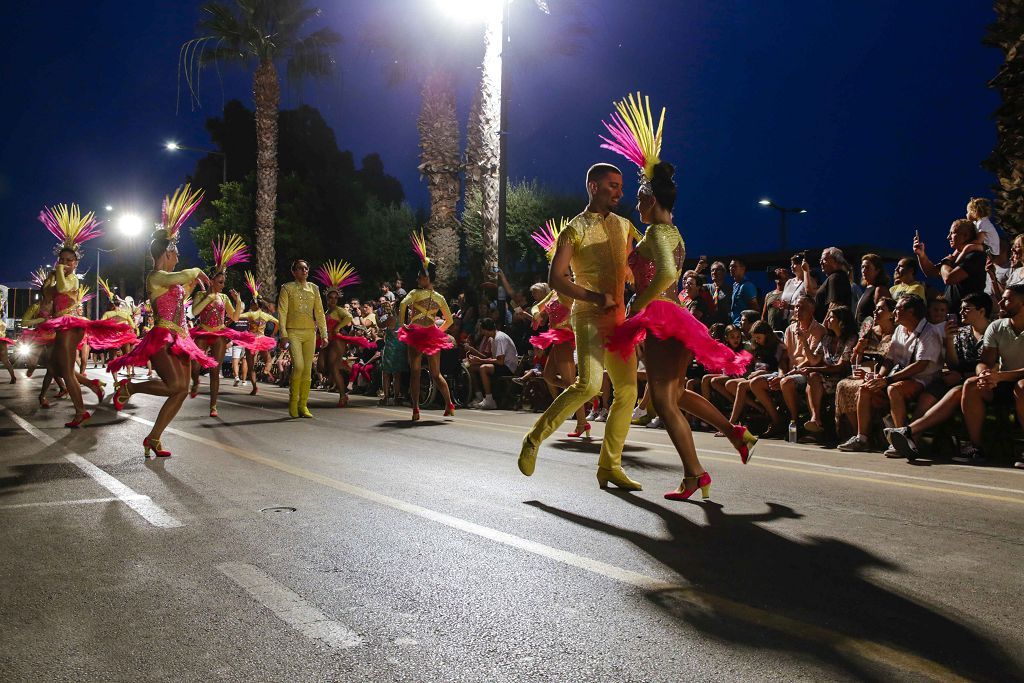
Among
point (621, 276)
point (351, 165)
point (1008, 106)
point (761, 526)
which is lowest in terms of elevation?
point (761, 526)

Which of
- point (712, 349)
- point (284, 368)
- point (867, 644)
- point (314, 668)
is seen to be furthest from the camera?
point (284, 368)

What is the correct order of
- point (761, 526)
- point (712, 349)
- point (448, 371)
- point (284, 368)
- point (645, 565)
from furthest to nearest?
point (284, 368) < point (448, 371) < point (712, 349) < point (761, 526) < point (645, 565)

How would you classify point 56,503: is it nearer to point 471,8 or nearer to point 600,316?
point 600,316

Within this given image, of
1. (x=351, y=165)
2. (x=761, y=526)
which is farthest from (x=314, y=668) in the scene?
(x=351, y=165)

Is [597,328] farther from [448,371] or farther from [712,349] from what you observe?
[448,371]

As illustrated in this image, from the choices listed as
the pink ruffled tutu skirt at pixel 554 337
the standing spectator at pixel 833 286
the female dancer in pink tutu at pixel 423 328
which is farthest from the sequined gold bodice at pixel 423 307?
the standing spectator at pixel 833 286

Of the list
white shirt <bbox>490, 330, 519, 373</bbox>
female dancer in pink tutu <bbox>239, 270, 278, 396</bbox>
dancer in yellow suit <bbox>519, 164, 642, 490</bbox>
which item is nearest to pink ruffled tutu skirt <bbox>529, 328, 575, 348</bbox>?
dancer in yellow suit <bbox>519, 164, 642, 490</bbox>

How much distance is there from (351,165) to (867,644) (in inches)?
1898

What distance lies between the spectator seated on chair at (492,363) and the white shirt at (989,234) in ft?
27.2

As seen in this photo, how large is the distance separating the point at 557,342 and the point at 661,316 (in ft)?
16.0

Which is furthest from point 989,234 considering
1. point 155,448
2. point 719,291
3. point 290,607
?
point 290,607

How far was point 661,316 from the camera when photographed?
20.3 feet

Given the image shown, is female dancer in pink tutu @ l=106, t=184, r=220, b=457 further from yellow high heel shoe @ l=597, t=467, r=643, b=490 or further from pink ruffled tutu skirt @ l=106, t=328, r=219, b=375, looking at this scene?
yellow high heel shoe @ l=597, t=467, r=643, b=490

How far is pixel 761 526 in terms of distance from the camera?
5.56 m
